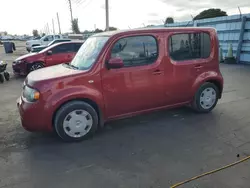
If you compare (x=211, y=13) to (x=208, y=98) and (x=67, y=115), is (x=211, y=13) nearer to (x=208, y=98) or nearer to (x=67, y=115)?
(x=208, y=98)

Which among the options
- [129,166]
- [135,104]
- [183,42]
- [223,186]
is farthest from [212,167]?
[183,42]

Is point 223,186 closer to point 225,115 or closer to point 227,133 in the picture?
point 227,133

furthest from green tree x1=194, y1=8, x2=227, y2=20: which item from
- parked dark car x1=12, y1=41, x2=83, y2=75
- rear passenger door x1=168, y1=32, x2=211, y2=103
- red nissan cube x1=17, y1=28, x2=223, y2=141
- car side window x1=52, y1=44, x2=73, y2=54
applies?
red nissan cube x1=17, y1=28, x2=223, y2=141

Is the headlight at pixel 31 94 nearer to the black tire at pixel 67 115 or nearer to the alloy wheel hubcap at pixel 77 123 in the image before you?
the black tire at pixel 67 115

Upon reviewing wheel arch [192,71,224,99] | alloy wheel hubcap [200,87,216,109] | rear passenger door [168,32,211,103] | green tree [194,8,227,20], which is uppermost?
green tree [194,8,227,20]

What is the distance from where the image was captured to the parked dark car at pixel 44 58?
1031 centimetres

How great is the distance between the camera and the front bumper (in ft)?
12.0

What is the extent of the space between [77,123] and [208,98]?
2.90m

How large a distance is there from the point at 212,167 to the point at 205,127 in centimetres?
137

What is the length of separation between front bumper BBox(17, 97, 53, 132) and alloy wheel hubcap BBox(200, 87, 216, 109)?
3.18m

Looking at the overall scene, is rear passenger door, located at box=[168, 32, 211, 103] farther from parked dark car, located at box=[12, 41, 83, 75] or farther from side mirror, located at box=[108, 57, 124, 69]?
parked dark car, located at box=[12, 41, 83, 75]

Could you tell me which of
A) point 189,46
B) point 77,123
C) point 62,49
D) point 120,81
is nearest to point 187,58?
point 189,46

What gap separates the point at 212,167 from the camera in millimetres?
3084

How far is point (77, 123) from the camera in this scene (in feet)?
12.8
